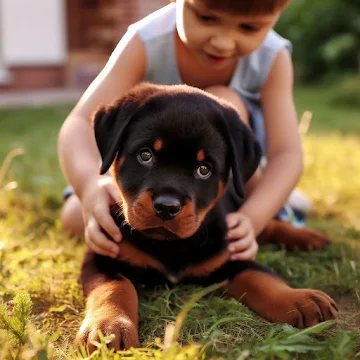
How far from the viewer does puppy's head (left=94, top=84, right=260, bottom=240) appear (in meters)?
2.01

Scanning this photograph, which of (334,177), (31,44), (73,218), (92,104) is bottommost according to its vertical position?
(31,44)

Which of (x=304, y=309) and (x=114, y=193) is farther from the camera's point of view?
(x=114, y=193)

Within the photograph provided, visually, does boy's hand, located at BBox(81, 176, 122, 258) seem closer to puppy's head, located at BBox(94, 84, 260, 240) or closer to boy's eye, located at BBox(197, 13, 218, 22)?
puppy's head, located at BBox(94, 84, 260, 240)

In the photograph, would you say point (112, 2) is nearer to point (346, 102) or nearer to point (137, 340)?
point (346, 102)

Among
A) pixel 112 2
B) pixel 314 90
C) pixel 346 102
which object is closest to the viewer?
pixel 346 102

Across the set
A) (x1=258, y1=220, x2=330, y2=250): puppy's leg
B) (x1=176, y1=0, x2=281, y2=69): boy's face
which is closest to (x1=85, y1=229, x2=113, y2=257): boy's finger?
(x1=176, y1=0, x2=281, y2=69): boy's face

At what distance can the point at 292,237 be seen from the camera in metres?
3.16

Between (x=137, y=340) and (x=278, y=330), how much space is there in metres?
0.50

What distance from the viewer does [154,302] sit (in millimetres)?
2295

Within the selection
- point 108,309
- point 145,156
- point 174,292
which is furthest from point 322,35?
point 108,309

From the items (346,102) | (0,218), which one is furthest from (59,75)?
(0,218)

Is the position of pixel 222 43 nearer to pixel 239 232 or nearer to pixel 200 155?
pixel 200 155

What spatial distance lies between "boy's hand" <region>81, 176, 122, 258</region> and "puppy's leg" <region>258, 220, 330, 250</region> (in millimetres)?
1079

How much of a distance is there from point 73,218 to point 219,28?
1354mm
